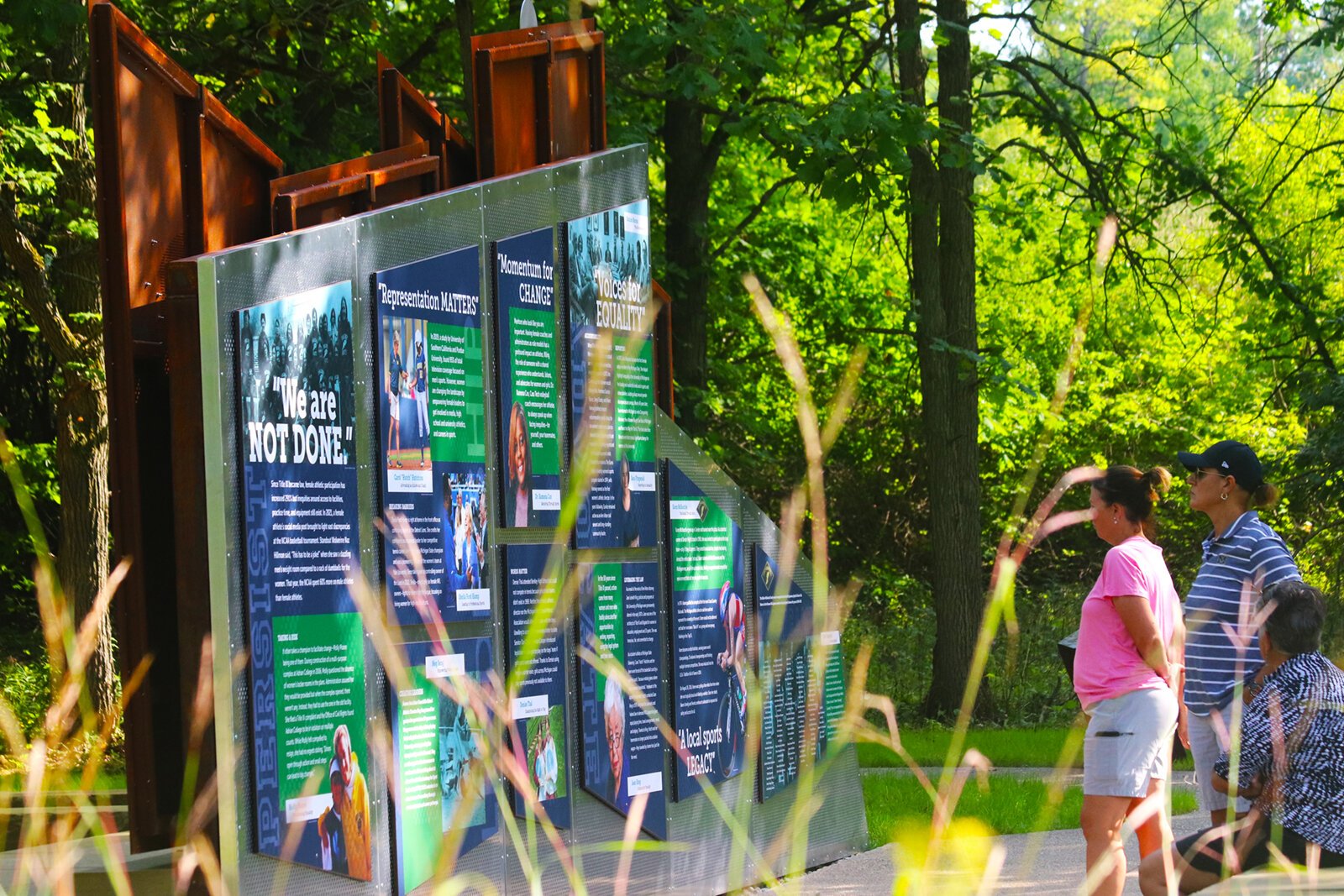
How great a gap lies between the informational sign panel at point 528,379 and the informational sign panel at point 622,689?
40cm

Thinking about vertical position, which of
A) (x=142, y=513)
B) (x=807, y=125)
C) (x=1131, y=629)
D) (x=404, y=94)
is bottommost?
(x=1131, y=629)

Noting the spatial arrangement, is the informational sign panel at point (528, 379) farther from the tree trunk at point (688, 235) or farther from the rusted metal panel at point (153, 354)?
the tree trunk at point (688, 235)

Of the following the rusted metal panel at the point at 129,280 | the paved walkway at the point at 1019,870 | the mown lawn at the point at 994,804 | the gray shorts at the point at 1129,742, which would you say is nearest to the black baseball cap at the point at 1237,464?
the gray shorts at the point at 1129,742

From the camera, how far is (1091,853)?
5234mm

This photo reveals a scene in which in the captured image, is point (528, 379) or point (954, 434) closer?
point (528, 379)

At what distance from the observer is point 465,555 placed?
562 cm

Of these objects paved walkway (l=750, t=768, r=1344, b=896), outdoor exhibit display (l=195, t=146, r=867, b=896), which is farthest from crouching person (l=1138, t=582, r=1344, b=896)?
paved walkway (l=750, t=768, r=1344, b=896)

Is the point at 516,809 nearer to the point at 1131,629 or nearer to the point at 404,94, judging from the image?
the point at 1131,629

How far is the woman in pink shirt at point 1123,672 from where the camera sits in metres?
5.10

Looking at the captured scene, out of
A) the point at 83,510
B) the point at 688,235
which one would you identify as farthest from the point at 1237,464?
the point at 83,510

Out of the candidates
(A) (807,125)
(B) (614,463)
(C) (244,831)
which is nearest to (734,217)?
(A) (807,125)

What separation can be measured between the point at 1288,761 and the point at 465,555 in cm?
284

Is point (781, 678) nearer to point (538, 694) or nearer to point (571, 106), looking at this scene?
point (538, 694)

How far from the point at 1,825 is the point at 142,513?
3.07m
